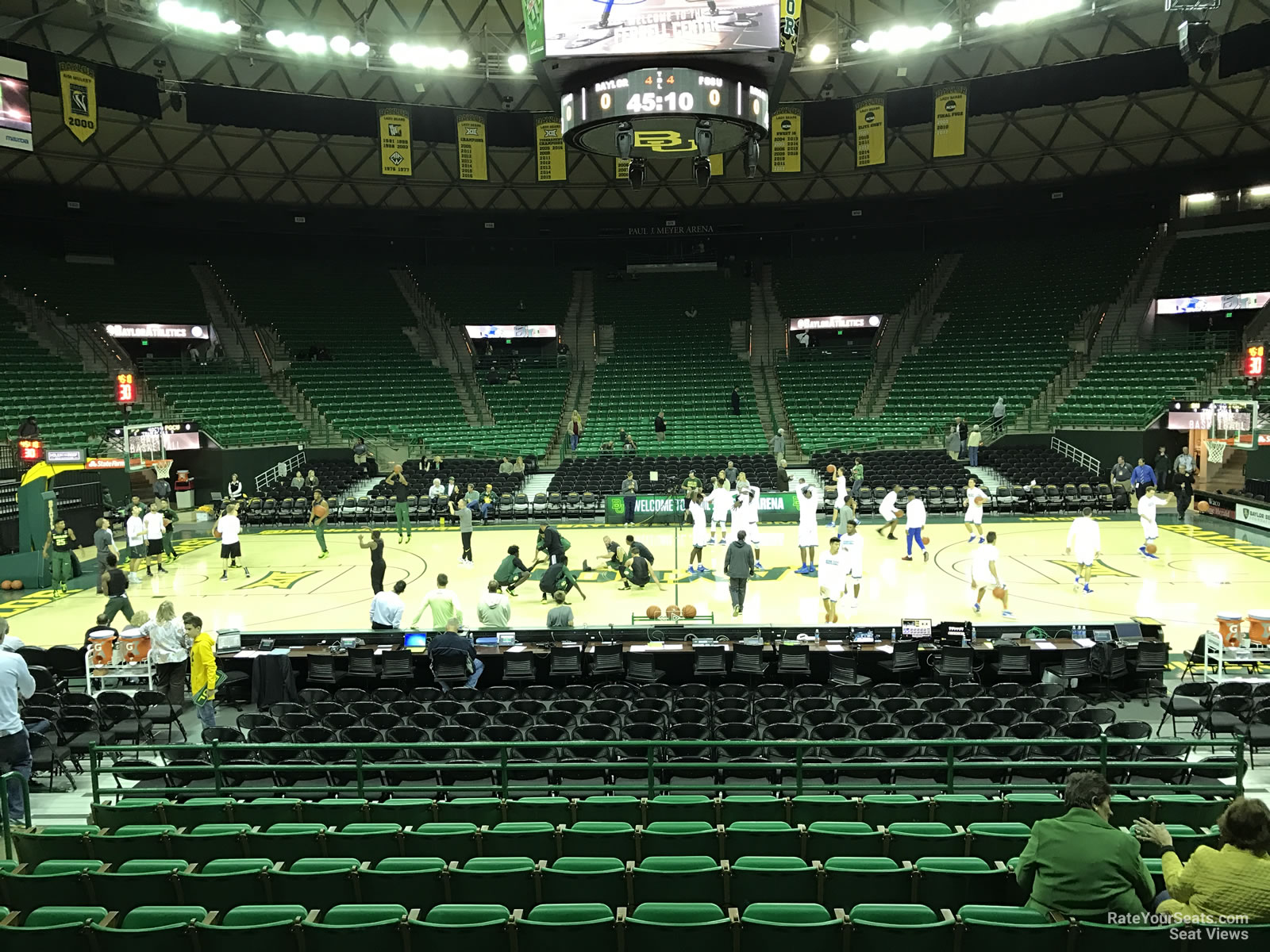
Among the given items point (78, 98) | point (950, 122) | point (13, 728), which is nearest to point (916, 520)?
point (950, 122)

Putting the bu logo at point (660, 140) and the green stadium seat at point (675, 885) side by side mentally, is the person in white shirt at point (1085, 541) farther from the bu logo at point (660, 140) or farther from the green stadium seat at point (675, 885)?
the green stadium seat at point (675, 885)

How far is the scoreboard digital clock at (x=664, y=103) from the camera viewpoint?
609 inches

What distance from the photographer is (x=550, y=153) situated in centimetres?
2803

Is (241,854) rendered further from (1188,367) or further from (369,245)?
(369,245)

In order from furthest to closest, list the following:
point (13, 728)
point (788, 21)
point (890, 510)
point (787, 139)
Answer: point (787, 139)
point (890, 510)
point (788, 21)
point (13, 728)

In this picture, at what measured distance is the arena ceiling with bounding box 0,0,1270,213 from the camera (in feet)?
90.0

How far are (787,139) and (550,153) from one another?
7.27 m

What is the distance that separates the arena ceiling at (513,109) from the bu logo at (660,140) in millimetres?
12191

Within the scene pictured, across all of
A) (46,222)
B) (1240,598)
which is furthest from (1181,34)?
(46,222)

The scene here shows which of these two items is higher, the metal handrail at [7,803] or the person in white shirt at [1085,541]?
the person in white shirt at [1085,541]

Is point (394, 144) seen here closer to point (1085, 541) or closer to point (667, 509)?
point (667, 509)

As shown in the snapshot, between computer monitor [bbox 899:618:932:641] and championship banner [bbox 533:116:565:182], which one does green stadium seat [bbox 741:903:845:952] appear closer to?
computer monitor [bbox 899:618:932:641]

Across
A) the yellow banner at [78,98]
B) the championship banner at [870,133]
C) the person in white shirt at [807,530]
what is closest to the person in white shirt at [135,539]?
the yellow banner at [78,98]

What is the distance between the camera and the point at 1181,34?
2150cm
